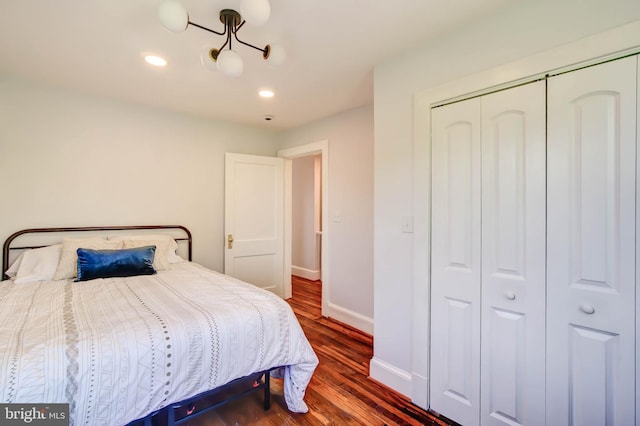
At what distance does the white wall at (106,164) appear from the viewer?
8.61ft

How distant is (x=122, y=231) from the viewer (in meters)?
3.11

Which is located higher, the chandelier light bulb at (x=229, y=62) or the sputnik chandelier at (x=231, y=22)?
the sputnik chandelier at (x=231, y=22)

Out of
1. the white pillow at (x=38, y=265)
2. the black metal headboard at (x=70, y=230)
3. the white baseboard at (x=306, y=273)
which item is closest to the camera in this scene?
the white pillow at (x=38, y=265)

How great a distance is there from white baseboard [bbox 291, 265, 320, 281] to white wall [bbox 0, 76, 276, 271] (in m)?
2.20

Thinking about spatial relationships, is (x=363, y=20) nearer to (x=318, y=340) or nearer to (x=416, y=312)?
(x=416, y=312)

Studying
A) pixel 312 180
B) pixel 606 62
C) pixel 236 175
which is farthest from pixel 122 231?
pixel 606 62

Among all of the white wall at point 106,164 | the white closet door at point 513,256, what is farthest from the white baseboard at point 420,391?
the white wall at point 106,164

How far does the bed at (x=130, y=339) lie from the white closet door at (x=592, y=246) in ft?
4.57

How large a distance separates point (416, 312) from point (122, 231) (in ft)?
9.91

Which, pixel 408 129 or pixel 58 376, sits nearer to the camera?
pixel 58 376

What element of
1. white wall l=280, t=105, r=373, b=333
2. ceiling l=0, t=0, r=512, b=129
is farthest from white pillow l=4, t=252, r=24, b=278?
white wall l=280, t=105, r=373, b=333

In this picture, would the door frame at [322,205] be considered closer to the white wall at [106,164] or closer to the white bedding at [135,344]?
the white wall at [106,164]

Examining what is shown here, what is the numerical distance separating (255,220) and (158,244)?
1297mm

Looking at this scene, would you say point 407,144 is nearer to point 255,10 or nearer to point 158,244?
point 255,10
